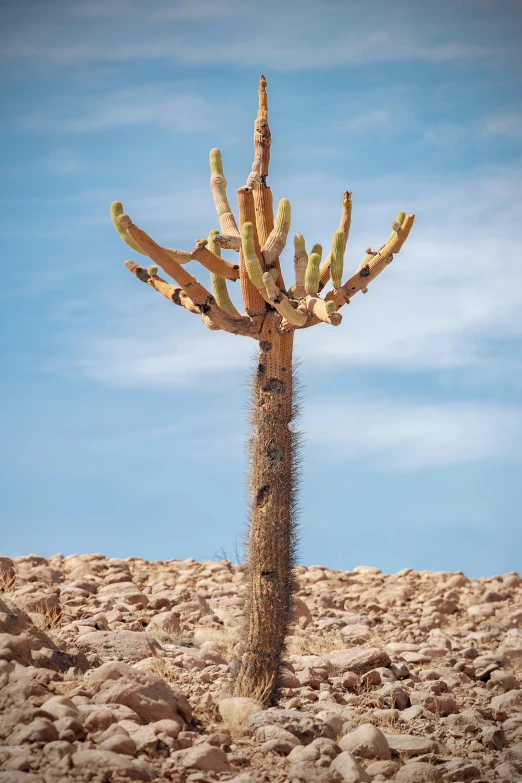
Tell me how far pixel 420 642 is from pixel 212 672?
521 centimetres

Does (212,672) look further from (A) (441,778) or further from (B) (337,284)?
(B) (337,284)

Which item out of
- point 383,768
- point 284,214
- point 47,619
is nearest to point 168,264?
point 284,214

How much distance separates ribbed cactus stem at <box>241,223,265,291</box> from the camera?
317 inches

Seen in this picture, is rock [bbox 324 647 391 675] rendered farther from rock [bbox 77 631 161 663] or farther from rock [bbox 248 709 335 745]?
rock [bbox 248 709 335 745]

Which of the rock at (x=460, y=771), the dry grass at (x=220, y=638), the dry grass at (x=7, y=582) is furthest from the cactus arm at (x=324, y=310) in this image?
the dry grass at (x=7, y=582)

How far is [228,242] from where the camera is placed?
903 cm

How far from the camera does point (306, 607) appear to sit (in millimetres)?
13625

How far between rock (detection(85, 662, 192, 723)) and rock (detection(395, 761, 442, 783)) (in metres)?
1.83

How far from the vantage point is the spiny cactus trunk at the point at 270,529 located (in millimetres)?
8156

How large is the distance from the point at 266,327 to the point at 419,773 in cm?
422

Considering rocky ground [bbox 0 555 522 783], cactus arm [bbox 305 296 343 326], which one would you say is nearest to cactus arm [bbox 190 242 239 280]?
cactus arm [bbox 305 296 343 326]

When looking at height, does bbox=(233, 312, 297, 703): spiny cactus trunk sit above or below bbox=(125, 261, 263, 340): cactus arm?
below

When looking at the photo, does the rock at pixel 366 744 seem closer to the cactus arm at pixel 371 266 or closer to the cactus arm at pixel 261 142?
the cactus arm at pixel 371 266

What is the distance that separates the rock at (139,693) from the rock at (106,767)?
3.77 feet
